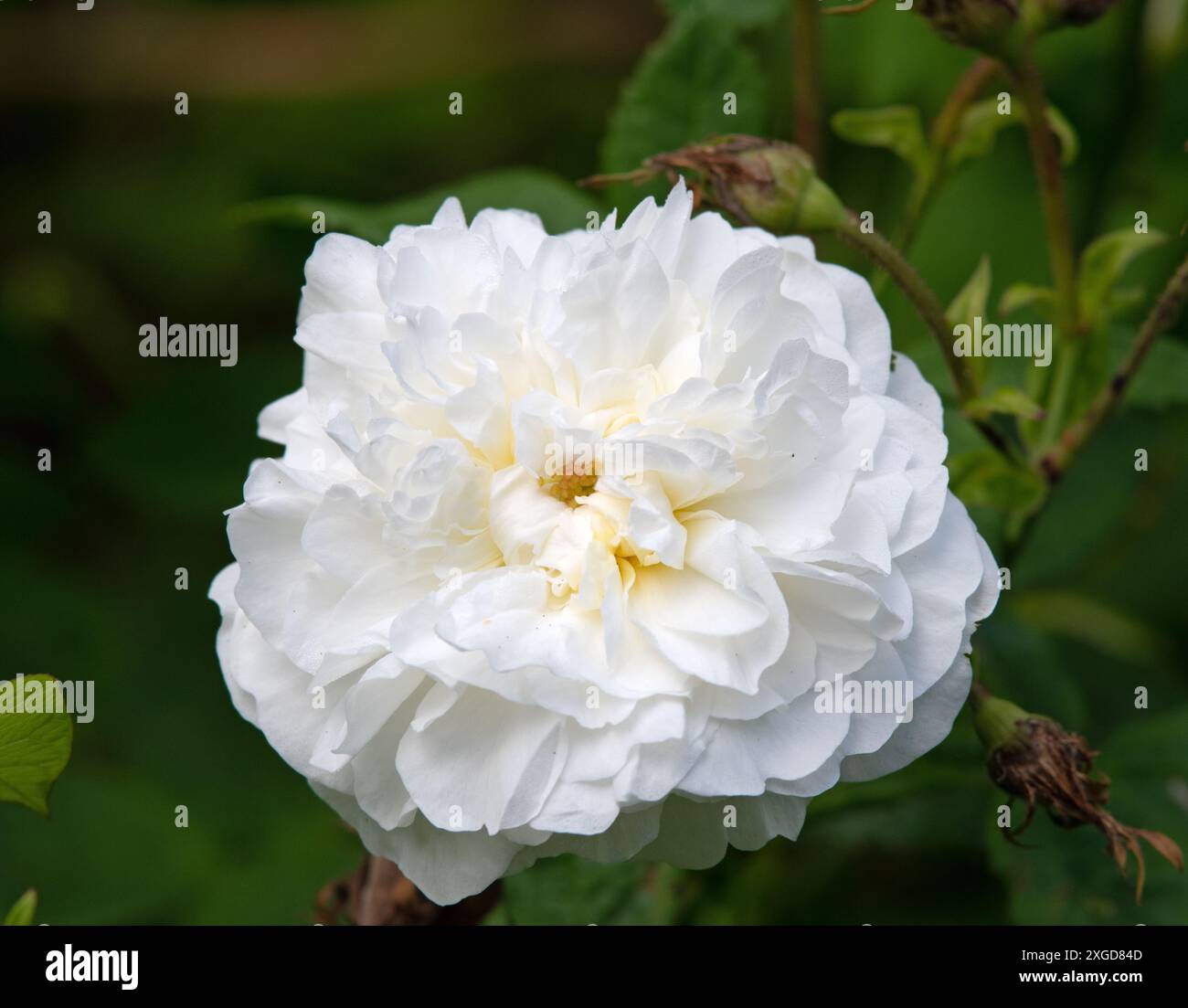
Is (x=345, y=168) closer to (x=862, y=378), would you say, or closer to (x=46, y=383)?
(x=46, y=383)

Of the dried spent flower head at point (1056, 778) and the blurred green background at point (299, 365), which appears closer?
the dried spent flower head at point (1056, 778)

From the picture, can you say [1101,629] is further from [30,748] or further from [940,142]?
[30,748]

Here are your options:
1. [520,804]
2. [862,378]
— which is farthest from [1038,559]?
[520,804]

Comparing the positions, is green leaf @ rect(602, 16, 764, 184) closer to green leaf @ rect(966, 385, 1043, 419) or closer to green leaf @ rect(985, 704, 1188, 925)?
green leaf @ rect(966, 385, 1043, 419)

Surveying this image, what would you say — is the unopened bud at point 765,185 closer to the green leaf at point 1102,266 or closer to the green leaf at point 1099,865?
the green leaf at point 1102,266

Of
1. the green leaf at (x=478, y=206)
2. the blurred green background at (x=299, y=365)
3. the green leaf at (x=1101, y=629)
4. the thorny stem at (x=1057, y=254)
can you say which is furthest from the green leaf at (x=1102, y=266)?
the green leaf at (x=1101, y=629)

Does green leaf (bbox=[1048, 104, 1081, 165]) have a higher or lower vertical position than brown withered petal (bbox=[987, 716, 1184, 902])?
higher

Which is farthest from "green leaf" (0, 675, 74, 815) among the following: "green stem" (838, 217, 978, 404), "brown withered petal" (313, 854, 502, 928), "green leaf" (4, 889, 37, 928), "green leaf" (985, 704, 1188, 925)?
"green leaf" (985, 704, 1188, 925)
